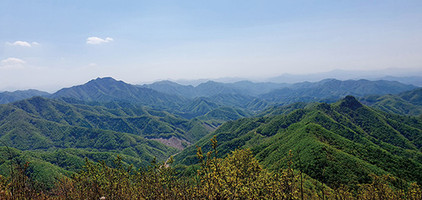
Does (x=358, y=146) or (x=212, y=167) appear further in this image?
(x=358, y=146)

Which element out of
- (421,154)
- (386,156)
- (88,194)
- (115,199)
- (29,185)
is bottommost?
(421,154)

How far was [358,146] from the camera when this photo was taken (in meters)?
116

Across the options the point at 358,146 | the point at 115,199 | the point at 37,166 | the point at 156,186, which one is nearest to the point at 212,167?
the point at 156,186

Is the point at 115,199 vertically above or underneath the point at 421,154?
above

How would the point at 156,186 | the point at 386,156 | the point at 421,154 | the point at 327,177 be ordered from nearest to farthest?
the point at 156,186 → the point at 327,177 → the point at 386,156 → the point at 421,154

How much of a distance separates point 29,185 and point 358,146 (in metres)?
142

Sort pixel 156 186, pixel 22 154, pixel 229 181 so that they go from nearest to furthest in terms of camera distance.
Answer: pixel 229 181 → pixel 156 186 → pixel 22 154

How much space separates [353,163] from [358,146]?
3360 cm

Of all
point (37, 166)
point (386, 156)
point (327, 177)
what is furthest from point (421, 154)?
point (37, 166)

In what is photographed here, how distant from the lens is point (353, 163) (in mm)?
90312

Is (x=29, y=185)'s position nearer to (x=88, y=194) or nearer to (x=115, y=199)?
(x=88, y=194)

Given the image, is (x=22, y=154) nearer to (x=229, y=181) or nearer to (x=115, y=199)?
(x=115, y=199)

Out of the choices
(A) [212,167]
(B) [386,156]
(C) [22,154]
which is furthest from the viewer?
(C) [22,154]

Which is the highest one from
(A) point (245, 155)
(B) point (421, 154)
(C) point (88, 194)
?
(C) point (88, 194)
